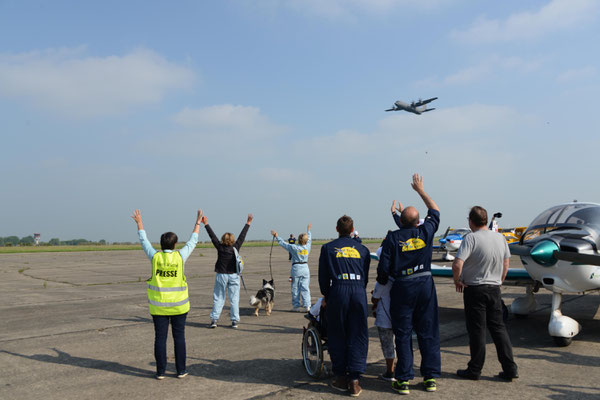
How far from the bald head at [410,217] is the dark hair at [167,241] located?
290 centimetres

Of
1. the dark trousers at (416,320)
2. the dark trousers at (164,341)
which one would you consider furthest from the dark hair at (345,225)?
the dark trousers at (164,341)

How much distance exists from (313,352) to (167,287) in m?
1.96

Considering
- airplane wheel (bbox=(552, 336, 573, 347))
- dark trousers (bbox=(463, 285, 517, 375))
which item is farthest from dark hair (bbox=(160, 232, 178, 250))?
airplane wheel (bbox=(552, 336, 573, 347))

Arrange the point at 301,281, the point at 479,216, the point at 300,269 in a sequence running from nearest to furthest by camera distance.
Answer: the point at 479,216
the point at 300,269
the point at 301,281

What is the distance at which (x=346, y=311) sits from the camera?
4.80 metres

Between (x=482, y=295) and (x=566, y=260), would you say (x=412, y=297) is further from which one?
(x=566, y=260)

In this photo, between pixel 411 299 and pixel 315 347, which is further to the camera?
pixel 315 347

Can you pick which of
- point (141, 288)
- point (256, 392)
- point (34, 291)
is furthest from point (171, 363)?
point (34, 291)

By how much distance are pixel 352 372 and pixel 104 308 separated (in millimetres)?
8327

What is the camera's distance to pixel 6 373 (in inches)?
228

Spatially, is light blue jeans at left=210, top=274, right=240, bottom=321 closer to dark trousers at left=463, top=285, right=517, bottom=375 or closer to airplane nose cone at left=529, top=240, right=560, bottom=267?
dark trousers at left=463, top=285, right=517, bottom=375

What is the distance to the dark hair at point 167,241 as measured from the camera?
570cm

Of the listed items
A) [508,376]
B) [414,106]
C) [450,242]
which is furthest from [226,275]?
[414,106]

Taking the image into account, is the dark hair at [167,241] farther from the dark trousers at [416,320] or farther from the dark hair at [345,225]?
the dark trousers at [416,320]
